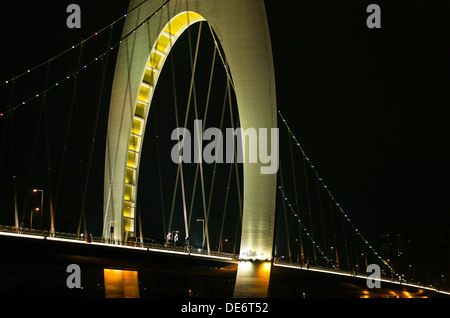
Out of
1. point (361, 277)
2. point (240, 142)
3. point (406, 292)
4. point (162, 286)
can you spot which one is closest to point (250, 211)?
point (240, 142)

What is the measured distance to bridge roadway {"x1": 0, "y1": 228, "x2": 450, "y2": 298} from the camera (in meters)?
27.0

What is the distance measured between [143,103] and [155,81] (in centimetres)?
131

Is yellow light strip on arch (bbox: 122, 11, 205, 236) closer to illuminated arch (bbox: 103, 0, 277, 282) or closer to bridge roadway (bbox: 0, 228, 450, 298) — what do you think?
illuminated arch (bbox: 103, 0, 277, 282)

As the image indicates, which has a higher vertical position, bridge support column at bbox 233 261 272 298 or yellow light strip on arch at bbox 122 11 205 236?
yellow light strip on arch at bbox 122 11 205 236

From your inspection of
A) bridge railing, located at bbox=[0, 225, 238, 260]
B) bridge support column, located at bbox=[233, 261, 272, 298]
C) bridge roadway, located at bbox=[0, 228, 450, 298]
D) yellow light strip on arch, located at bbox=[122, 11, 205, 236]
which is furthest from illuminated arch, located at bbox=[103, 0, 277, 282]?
bridge roadway, located at bbox=[0, 228, 450, 298]

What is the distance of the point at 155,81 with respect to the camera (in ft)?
128

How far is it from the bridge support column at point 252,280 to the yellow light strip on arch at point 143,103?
8.04 m

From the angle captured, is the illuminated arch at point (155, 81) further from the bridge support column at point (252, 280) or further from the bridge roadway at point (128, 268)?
the bridge roadway at point (128, 268)

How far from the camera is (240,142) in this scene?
3503cm

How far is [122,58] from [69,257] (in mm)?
13556

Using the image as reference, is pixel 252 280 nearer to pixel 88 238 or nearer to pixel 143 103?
pixel 88 238

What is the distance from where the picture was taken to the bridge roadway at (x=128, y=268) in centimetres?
2700

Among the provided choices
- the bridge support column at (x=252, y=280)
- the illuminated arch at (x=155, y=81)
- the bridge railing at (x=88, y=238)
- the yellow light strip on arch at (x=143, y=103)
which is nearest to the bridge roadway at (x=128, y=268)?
the bridge railing at (x=88, y=238)
